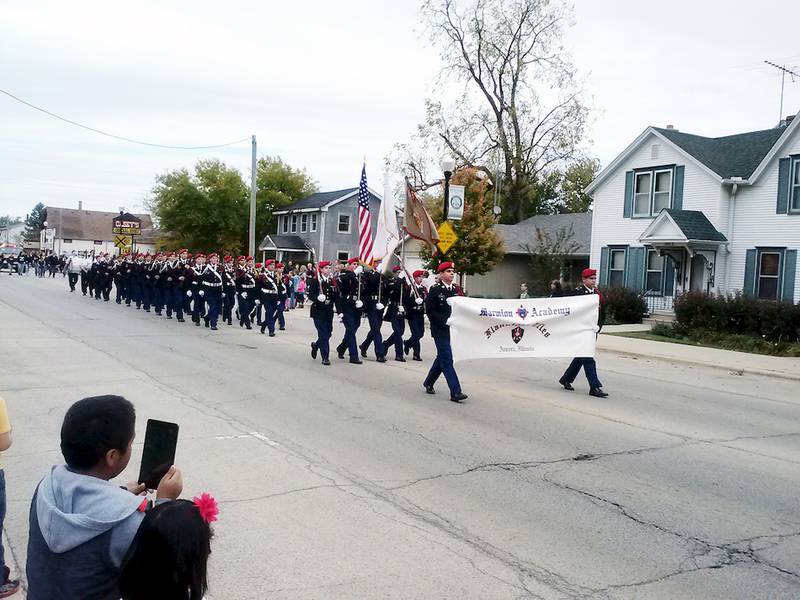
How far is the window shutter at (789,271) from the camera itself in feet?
80.9

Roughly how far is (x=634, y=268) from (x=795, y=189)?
6.49m

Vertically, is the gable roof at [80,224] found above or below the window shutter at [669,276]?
above

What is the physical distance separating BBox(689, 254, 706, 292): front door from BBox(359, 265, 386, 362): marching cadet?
52.1ft

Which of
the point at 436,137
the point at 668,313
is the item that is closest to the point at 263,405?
the point at 668,313

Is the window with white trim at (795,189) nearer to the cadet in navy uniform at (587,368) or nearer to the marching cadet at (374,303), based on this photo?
the cadet in navy uniform at (587,368)

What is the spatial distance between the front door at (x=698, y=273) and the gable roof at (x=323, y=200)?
28.5 meters

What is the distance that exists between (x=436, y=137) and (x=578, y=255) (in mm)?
14490

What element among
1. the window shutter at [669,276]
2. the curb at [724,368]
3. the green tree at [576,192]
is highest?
the green tree at [576,192]

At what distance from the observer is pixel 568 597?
179 inches

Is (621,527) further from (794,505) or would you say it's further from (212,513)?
(212,513)

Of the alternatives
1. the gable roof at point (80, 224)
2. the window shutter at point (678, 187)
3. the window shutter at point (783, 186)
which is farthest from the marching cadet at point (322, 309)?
the gable roof at point (80, 224)

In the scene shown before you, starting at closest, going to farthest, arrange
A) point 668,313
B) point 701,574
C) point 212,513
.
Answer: point 212,513 → point 701,574 → point 668,313

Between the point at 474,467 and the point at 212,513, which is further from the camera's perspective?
the point at 474,467

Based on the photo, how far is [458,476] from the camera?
7031 mm
